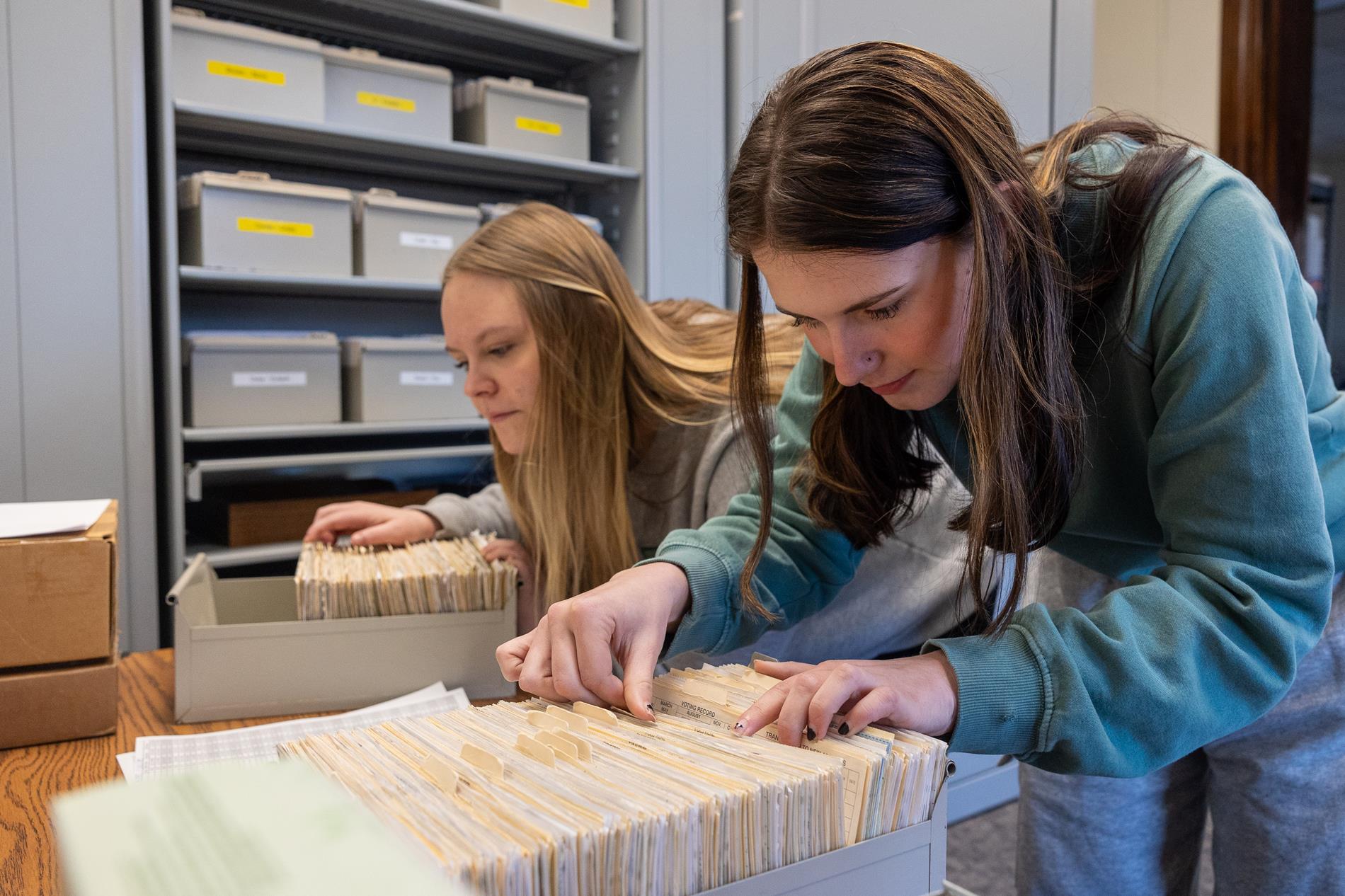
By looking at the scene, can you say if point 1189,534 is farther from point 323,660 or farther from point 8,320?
point 8,320

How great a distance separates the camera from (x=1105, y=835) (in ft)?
3.22

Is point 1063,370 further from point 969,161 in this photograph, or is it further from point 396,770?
point 396,770

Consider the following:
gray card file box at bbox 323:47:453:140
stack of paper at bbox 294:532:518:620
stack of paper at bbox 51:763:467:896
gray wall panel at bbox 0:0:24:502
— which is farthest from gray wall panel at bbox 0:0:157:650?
stack of paper at bbox 51:763:467:896

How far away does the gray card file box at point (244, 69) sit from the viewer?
1.82 m

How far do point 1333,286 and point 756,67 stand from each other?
3261mm

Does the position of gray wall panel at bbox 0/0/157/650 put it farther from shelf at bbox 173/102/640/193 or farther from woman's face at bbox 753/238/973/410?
woman's face at bbox 753/238/973/410

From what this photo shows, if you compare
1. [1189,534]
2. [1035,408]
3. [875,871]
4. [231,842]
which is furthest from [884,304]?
[231,842]

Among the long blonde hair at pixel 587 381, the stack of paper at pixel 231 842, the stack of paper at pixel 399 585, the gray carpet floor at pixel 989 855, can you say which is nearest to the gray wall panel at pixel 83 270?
the long blonde hair at pixel 587 381

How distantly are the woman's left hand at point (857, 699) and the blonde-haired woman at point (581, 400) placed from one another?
49 cm

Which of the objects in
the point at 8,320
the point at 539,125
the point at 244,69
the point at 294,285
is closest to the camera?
the point at 8,320

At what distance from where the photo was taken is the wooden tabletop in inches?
23.3

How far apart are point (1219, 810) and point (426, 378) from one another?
165 cm

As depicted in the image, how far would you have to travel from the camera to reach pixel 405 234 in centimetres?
208

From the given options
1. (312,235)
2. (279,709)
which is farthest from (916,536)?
(312,235)
